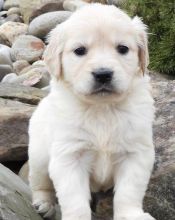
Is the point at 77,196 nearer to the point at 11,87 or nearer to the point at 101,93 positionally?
the point at 101,93

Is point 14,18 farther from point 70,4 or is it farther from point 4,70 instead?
point 4,70

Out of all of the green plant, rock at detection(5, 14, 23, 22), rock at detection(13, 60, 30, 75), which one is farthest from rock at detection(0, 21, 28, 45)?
the green plant

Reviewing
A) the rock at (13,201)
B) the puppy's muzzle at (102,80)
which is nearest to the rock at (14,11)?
the rock at (13,201)

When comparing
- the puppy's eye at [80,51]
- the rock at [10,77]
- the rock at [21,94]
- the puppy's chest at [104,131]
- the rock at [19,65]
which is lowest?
the rock at [19,65]

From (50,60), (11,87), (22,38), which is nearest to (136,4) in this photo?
(11,87)

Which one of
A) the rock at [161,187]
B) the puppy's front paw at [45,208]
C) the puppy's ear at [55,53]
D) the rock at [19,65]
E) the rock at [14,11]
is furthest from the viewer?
the rock at [14,11]

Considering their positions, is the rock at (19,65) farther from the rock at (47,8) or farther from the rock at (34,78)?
the rock at (47,8)

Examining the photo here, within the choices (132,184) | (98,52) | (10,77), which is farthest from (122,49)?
(10,77)
